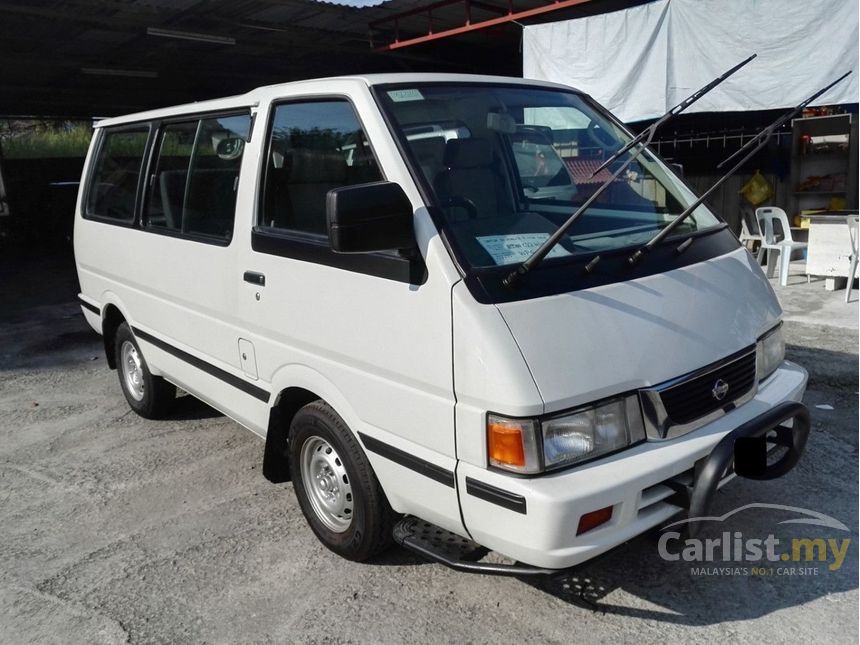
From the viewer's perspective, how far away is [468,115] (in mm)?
3201

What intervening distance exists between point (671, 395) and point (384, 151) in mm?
1396

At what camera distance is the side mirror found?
8.15 ft

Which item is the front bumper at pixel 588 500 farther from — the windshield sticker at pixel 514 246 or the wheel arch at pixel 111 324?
the wheel arch at pixel 111 324

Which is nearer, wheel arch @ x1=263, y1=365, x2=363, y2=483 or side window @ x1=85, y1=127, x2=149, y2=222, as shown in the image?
wheel arch @ x1=263, y1=365, x2=363, y2=483

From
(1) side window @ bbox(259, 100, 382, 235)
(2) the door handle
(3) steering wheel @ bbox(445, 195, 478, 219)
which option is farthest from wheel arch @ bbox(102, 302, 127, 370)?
(3) steering wheel @ bbox(445, 195, 478, 219)

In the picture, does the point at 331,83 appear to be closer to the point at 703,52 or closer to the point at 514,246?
the point at 514,246

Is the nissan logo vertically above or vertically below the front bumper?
above

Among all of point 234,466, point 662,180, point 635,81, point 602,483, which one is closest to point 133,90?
point 635,81

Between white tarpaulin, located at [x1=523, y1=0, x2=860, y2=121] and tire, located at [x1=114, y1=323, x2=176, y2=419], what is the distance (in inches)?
243

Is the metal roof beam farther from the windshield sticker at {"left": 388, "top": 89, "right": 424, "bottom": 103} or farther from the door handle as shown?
the door handle

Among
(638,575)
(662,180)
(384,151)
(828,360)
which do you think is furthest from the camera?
(828,360)

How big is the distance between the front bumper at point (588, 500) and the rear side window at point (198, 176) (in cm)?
197

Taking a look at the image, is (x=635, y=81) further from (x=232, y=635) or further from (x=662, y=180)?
(x=232, y=635)

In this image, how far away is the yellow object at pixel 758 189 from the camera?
1070cm
